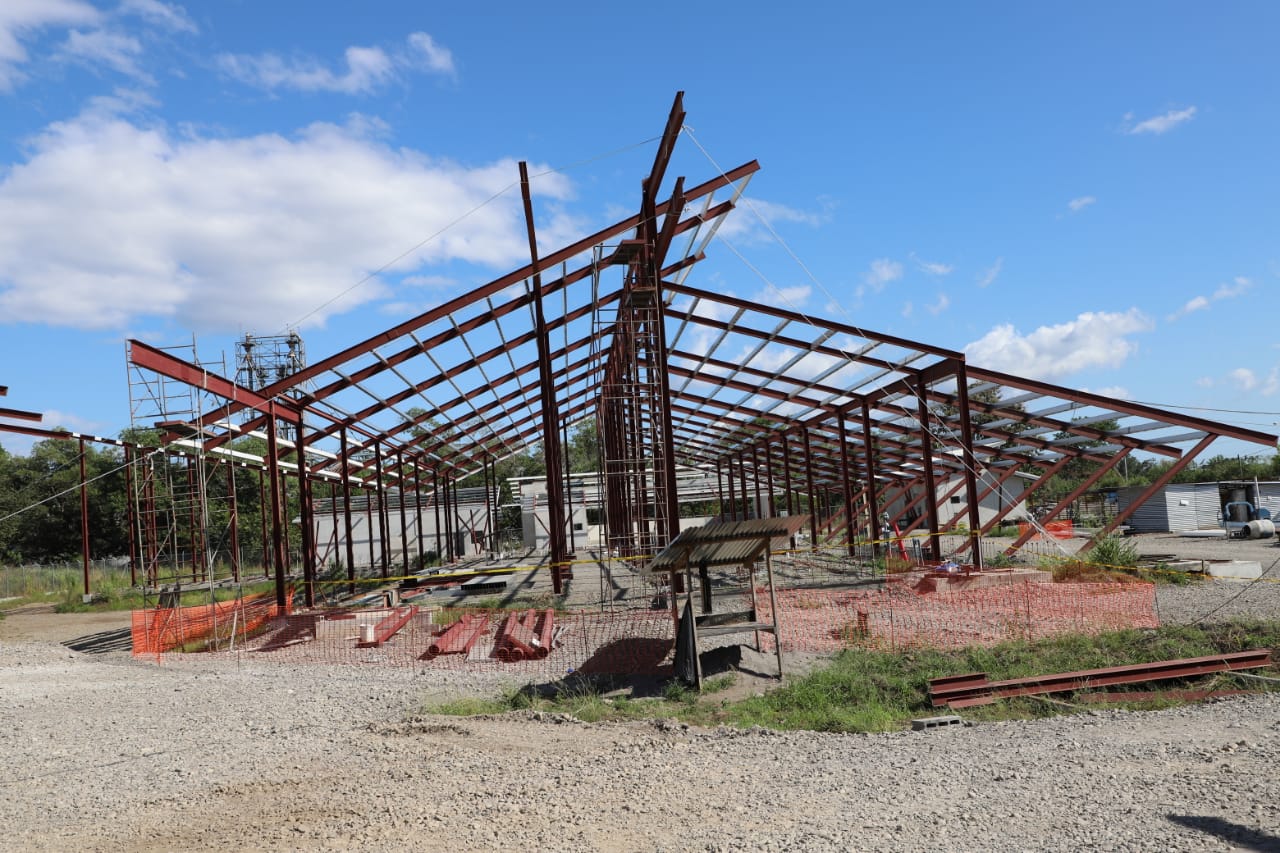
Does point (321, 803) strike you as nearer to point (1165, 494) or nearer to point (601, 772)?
point (601, 772)

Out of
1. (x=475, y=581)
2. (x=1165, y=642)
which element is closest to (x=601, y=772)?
(x=1165, y=642)

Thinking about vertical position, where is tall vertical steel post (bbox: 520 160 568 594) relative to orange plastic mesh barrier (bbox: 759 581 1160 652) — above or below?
above

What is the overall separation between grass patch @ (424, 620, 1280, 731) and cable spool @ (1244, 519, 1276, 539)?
25.8 metres

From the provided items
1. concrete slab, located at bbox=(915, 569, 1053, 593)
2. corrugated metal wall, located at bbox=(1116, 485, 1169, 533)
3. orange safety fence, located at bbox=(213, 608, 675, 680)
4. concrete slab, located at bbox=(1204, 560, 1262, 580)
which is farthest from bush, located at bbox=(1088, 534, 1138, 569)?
corrugated metal wall, located at bbox=(1116, 485, 1169, 533)

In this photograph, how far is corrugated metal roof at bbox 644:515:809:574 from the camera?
10.9 meters

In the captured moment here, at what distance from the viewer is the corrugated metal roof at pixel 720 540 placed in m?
10.9

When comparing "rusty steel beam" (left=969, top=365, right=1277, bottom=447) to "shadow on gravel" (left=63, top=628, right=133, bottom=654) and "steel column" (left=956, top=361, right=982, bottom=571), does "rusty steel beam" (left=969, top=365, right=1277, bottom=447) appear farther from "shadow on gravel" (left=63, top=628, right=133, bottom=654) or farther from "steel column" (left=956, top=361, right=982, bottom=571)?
"shadow on gravel" (left=63, top=628, right=133, bottom=654)

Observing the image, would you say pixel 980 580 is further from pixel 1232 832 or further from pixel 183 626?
pixel 183 626

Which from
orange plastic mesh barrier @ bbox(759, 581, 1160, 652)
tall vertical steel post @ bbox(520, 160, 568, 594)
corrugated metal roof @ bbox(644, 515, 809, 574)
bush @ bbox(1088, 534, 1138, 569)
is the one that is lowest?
orange plastic mesh barrier @ bbox(759, 581, 1160, 652)

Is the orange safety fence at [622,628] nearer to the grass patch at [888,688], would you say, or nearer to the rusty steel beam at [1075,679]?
the grass patch at [888,688]

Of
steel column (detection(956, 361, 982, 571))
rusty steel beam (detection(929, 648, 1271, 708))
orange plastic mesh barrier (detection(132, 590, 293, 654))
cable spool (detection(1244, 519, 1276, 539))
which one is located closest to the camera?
rusty steel beam (detection(929, 648, 1271, 708))

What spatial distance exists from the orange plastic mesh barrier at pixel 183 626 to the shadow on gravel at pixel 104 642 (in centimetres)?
43

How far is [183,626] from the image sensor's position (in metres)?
18.4

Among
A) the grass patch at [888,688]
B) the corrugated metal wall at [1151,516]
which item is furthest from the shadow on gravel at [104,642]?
the corrugated metal wall at [1151,516]
